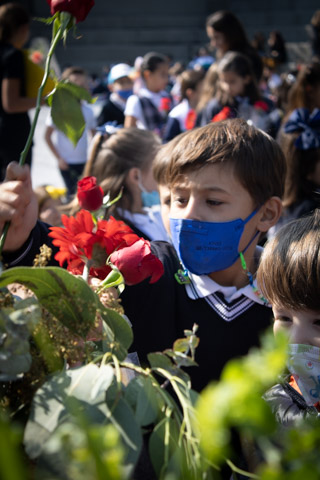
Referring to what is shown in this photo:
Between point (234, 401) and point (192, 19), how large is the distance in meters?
27.4

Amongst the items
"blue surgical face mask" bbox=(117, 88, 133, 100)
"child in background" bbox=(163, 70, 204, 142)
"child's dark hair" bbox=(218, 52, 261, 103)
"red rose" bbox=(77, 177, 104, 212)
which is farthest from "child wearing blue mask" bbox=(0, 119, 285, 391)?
"blue surgical face mask" bbox=(117, 88, 133, 100)

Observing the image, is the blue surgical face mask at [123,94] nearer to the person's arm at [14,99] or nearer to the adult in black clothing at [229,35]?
the adult in black clothing at [229,35]

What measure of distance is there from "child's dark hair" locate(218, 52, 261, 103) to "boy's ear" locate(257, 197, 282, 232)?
3.26 meters

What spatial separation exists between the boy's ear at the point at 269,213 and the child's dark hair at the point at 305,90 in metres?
2.74

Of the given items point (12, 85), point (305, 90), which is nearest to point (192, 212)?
point (12, 85)

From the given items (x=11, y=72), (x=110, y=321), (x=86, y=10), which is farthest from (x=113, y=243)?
(x=11, y=72)

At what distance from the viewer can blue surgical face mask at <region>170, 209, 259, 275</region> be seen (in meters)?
1.82

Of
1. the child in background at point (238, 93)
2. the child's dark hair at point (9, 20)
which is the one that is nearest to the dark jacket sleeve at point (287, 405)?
the child in background at point (238, 93)

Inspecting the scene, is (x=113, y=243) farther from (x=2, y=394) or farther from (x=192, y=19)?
(x=192, y=19)

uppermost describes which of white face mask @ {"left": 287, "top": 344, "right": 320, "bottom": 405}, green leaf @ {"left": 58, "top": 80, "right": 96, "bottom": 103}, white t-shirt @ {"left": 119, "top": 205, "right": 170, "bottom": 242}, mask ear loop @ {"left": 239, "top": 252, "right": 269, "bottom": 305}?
green leaf @ {"left": 58, "top": 80, "right": 96, "bottom": 103}

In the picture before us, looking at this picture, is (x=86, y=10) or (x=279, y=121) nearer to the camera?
(x=86, y=10)

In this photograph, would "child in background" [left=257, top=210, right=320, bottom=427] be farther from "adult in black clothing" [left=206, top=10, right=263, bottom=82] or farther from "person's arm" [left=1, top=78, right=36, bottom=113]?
"adult in black clothing" [left=206, top=10, right=263, bottom=82]

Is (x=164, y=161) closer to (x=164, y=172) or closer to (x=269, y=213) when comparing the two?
(x=164, y=172)

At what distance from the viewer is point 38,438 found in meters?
0.61
